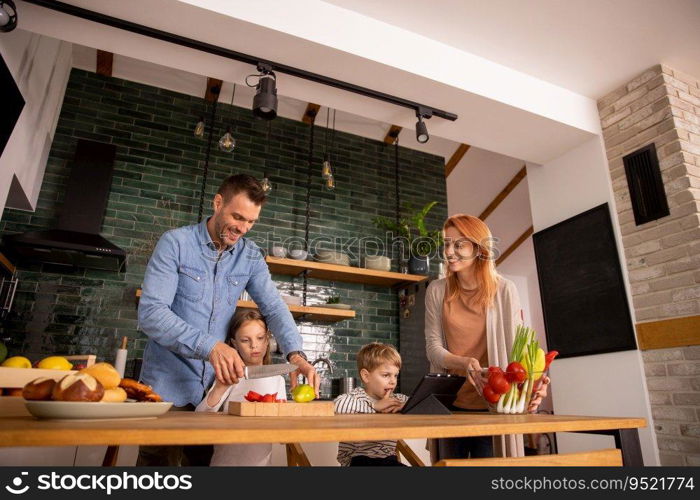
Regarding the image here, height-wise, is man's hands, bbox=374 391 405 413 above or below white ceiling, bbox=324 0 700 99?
below

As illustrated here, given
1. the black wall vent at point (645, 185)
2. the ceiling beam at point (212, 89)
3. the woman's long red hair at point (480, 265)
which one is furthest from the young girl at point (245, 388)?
the ceiling beam at point (212, 89)

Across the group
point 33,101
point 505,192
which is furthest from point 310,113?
point 505,192

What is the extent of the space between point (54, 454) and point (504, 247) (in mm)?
6957

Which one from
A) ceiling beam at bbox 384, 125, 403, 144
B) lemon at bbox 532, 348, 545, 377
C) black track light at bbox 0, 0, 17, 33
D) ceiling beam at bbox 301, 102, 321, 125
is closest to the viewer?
lemon at bbox 532, 348, 545, 377

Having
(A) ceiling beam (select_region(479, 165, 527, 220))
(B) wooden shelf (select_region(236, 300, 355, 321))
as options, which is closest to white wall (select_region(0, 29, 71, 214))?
(B) wooden shelf (select_region(236, 300, 355, 321))

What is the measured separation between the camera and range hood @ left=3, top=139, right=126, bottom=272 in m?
3.37

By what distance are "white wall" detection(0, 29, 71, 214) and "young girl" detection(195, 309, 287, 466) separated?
6.08 feet

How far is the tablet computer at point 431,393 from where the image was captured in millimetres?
1470

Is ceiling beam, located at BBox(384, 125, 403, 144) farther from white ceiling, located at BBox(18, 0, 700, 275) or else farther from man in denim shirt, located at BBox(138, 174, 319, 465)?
man in denim shirt, located at BBox(138, 174, 319, 465)

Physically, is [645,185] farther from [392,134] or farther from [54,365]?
[54,365]

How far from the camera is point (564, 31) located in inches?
115

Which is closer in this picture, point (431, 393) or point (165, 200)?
point (431, 393)

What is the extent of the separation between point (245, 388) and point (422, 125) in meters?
2.07
